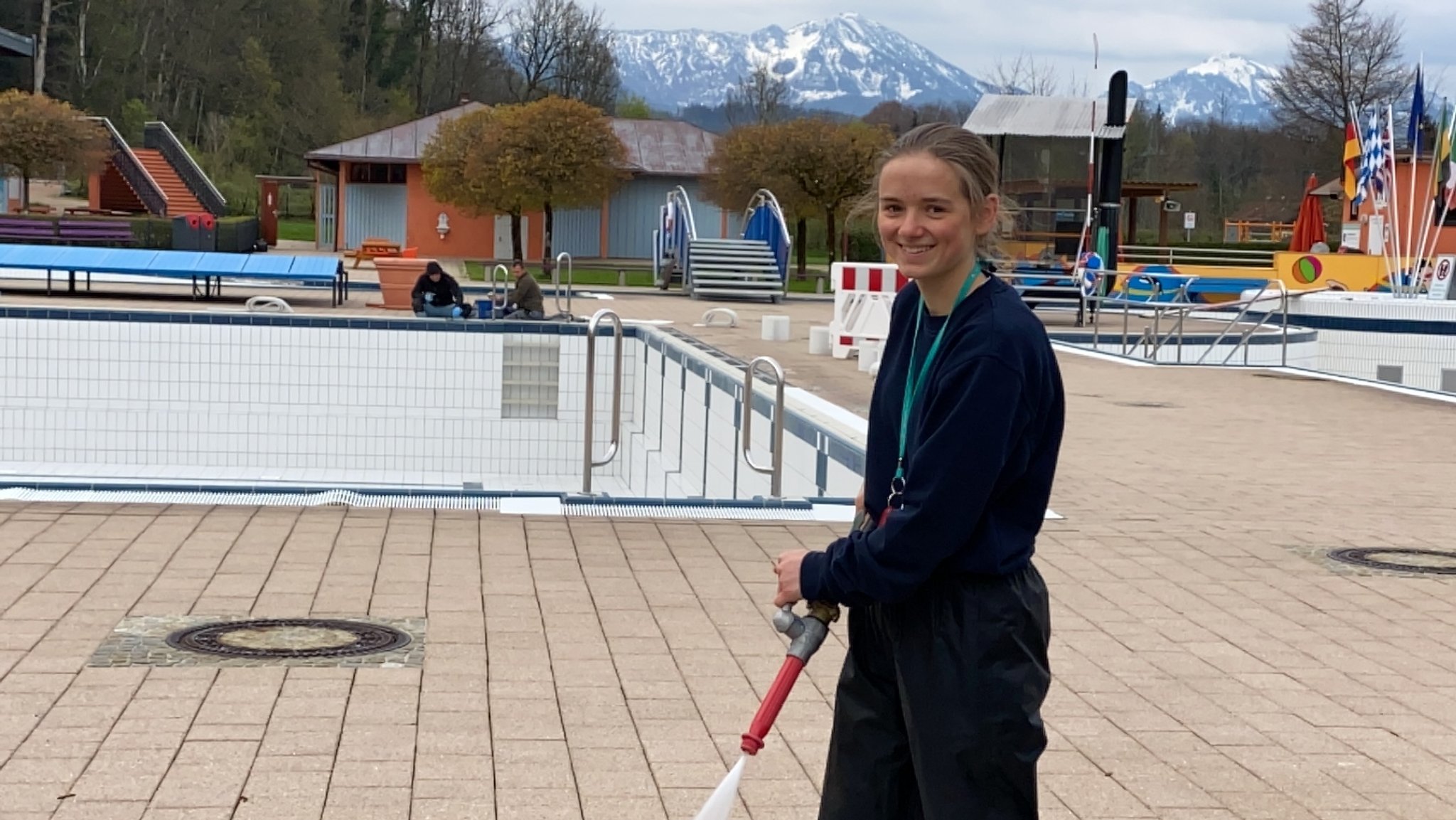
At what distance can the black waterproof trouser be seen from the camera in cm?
269

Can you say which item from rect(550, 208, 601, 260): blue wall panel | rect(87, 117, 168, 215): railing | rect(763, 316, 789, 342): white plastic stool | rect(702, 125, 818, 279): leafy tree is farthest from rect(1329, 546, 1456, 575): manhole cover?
rect(87, 117, 168, 215): railing

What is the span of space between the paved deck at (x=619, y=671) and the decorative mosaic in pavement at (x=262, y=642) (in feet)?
0.15

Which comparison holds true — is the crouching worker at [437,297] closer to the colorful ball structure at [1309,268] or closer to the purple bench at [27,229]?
the purple bench at [27,229]

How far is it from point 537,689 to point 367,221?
4550 centimetres

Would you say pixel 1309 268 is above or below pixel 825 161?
below

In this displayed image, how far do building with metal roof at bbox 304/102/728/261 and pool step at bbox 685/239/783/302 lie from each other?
12159 mm

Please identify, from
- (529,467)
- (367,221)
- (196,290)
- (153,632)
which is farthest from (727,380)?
(367,221)

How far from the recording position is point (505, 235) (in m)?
49.0

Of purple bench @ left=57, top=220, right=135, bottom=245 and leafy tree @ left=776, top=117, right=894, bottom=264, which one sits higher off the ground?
leafy tree @ left=776, top=117, right=894, bottom=264

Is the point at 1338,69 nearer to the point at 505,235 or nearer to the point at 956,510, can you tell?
the point at 505,235

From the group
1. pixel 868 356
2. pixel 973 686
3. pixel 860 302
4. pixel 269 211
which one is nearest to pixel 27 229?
pixel 269 211

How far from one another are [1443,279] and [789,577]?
2408cm

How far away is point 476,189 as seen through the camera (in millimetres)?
43281

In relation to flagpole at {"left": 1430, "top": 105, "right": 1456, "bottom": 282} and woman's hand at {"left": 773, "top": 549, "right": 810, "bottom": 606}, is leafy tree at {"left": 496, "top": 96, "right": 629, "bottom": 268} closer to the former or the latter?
flagpole at {"left": 1430, "top": 105, "right": 1456, "bottom": 282}
